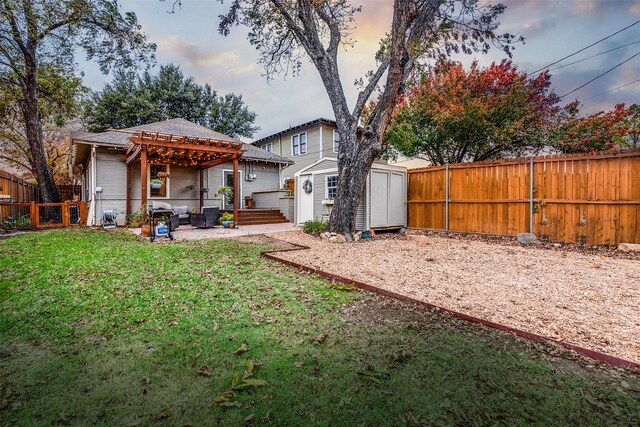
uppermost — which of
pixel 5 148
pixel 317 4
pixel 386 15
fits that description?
pixel 386 15

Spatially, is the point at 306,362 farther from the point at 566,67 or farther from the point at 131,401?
the point at 566,67

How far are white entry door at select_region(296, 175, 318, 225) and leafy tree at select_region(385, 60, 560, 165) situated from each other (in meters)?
5.86

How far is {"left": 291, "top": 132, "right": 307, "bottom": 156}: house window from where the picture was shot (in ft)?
62.2

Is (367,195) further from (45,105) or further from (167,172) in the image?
(45,105)

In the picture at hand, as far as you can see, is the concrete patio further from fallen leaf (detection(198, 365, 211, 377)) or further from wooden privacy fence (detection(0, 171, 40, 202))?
fallen leaf (detection(198, 365, 211, 377))

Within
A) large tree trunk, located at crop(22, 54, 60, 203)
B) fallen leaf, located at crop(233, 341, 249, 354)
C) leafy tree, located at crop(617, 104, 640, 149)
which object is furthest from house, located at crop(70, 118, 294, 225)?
leafy tree, located at crop(617, 104, 640, 149)

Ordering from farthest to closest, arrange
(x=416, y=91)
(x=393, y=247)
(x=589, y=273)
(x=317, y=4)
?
(x=416, y=91)
(x=317, y=4)
(x=393, y=247)
(x=589, y=273)

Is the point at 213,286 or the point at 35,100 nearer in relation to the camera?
the point at 213,286

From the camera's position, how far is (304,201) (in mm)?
10820

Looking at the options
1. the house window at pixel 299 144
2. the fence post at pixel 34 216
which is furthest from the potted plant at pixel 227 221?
the house window at pixel 299 144

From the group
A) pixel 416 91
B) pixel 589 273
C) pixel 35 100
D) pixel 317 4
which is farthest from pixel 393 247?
pixel 35 100

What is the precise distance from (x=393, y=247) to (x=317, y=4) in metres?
6.55

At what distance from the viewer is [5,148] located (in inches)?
759

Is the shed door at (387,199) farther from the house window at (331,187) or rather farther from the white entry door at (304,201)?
the white entry door at (304,201)
